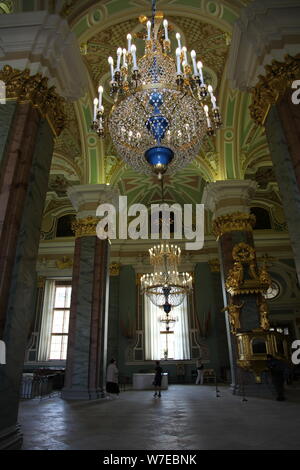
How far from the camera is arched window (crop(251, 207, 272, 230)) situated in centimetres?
1548

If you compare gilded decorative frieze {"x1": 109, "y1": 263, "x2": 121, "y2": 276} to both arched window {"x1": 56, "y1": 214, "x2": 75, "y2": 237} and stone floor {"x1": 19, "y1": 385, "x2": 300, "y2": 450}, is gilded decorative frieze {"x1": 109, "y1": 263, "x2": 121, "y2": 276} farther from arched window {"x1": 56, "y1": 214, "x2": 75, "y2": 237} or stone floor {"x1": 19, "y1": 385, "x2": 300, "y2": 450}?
stone floor {"x1": 19, "y1": 385, "x2": 300, "y2": 450}

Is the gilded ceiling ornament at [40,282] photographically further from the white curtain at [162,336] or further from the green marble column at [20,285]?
the green marble column at [20,285]

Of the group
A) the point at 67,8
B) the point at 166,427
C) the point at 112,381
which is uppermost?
the point at 67,8

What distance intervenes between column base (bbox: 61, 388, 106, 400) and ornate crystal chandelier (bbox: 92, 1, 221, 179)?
528 cm

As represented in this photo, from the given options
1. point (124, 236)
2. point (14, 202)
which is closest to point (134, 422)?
point (14, 202)

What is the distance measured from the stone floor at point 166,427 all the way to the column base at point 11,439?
0.15 m

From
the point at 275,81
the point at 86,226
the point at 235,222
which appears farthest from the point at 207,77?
the point at 86,226

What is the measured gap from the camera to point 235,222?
8.83 meters

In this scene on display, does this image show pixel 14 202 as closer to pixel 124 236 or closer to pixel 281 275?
pixel 124 236

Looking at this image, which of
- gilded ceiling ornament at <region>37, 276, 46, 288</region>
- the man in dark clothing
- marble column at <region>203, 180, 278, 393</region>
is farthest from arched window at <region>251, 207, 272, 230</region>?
gilded ceiling ornament at <region>37, 276, 46, 288</region>

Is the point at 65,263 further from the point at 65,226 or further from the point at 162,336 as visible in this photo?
the point at 162,336

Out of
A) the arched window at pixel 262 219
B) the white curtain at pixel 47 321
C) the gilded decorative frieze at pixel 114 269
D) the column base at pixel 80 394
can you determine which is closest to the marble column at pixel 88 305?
the column base at pixel 80 394

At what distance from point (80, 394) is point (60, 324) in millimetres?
8269

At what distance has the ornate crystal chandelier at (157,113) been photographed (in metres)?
4.88
